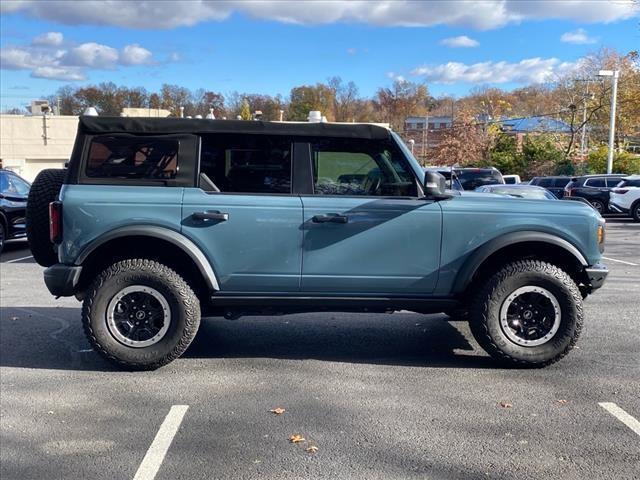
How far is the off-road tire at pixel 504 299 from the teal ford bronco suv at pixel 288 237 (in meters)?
0.01

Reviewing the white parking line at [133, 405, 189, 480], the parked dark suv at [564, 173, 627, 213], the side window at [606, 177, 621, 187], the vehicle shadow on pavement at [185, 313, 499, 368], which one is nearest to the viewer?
the white parking line at [133, 405, 189, 480]

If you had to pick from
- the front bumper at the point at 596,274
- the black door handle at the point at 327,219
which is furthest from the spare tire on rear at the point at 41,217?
the front bumper at the point at 596,274

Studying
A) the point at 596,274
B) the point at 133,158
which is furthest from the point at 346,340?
the point at 133,158

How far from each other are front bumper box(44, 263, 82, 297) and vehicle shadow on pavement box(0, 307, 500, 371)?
2.58ft

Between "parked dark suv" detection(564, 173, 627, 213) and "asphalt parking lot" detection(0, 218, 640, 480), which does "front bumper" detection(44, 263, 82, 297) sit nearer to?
"asphalt parking lot" detection(0, 218, 640, 480)

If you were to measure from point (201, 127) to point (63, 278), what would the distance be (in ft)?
5.34

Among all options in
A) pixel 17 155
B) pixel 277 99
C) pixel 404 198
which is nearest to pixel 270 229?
pixel 404 198

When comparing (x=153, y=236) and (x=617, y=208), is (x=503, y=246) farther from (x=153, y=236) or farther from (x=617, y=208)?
(x=617, y=208)

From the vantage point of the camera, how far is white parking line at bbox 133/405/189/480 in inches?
137

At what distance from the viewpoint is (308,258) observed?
507 cm

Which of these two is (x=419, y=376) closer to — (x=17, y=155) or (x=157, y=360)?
(x=157, y=360)

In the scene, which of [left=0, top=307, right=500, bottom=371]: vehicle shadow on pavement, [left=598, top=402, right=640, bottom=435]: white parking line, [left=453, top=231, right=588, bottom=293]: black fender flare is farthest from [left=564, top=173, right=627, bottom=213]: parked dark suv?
[left=598, top=402, right=640, bottom=435]: white parking line

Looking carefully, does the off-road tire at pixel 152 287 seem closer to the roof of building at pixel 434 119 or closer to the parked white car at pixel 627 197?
the parked white car at pixel 627 197

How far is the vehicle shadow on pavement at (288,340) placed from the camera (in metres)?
5.56
